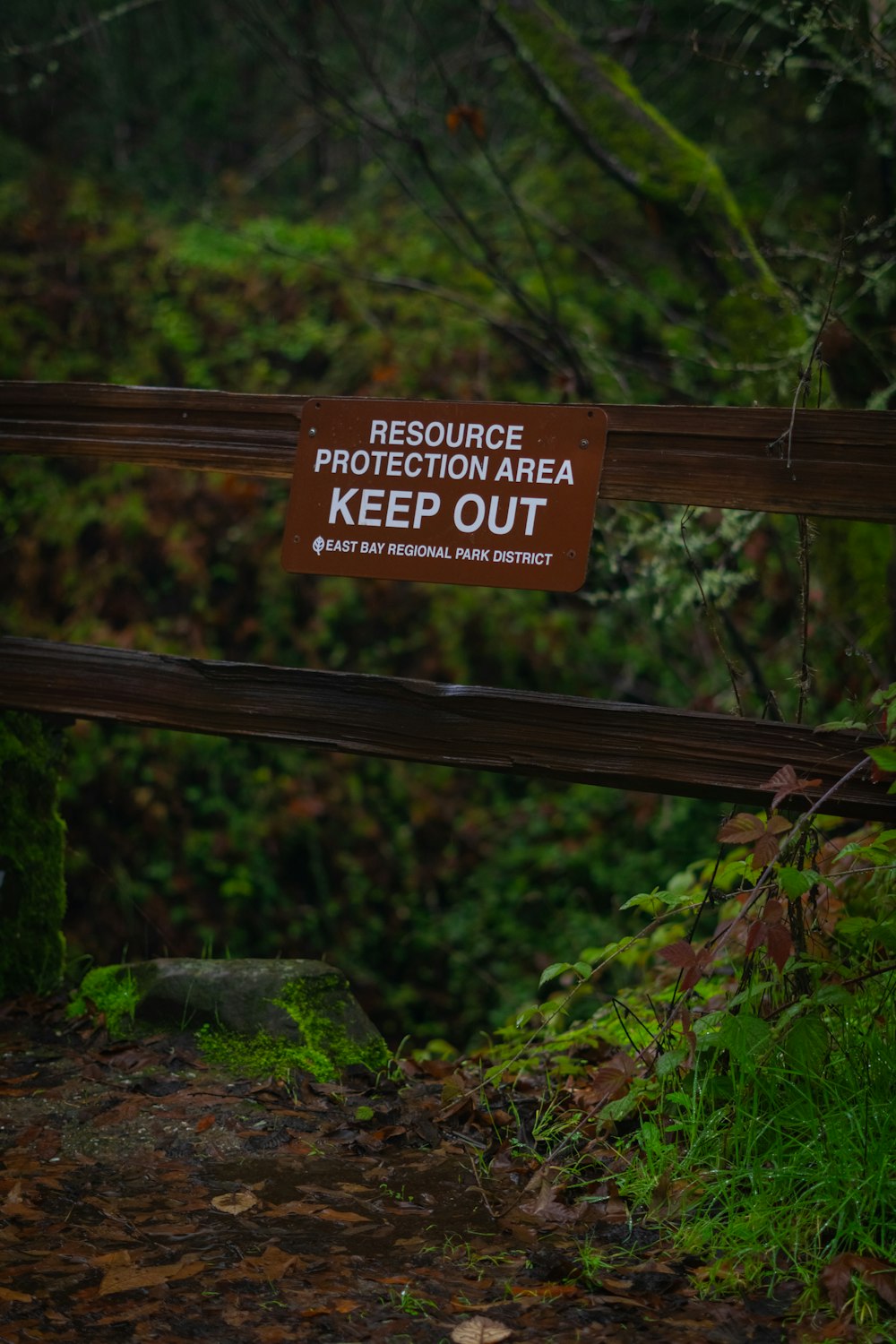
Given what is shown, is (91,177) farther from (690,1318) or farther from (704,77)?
(690,1318)

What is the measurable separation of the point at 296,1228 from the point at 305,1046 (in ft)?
2.96

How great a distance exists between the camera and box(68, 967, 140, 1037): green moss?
11.3ft

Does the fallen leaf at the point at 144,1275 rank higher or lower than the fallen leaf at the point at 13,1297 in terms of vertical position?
higher

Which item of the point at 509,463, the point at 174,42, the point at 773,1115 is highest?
the point at 174,42

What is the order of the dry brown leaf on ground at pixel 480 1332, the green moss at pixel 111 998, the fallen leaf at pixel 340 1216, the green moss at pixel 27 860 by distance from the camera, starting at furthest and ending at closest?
the green moss at pixel 27 860 < the green moss at pixel 111 998 < the fallen leaf at pixel 340 1216 < the dry brown leaf on ground at pixel 480 1332

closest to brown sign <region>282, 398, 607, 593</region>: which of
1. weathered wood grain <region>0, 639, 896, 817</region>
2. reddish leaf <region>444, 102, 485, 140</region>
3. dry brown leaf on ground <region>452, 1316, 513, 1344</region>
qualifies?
weathered wood grain <region>0, 639, 896, 817</region>

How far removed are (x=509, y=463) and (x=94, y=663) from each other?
4.61 feet

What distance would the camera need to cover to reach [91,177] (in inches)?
373

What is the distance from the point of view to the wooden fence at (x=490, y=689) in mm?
2645

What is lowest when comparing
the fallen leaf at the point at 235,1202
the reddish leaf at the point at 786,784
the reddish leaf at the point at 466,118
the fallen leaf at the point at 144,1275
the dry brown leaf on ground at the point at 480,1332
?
the fallen leaf at the point at 144,1275

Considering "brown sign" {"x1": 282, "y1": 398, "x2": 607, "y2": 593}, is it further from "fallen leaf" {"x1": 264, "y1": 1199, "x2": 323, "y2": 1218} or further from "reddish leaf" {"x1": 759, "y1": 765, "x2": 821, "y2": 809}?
"fallen leaf" {"x1": 264, "y1": 1199, "x2": 323, "y2": 1218}

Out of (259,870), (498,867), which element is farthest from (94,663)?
(498,867)

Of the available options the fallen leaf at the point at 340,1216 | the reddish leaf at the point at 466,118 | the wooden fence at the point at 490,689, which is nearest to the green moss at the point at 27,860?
the wooden fence at the point at 490,689

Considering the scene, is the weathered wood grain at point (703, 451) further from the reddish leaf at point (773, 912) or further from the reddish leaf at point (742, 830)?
the reddish leaf at point (773, 912)
